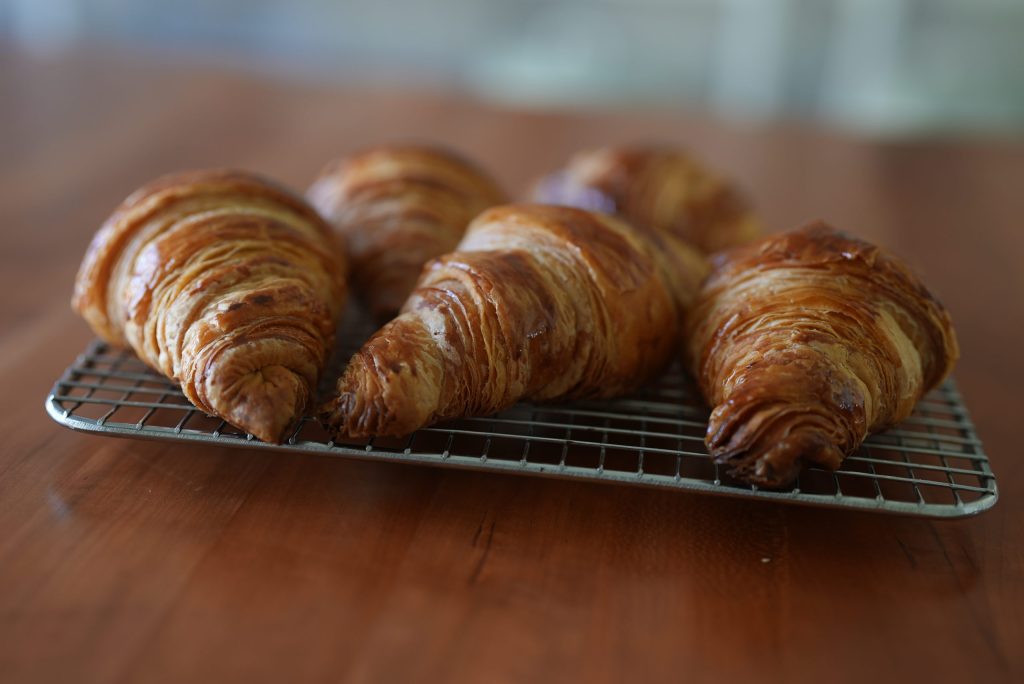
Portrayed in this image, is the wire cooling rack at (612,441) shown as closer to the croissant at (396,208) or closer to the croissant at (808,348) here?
the croissant at (808,348)

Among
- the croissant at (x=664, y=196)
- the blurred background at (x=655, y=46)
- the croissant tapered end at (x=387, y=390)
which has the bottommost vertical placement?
the blurred background at (x=655, y=46)

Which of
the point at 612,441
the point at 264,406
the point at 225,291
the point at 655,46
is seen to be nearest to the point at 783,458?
the point at 612,441

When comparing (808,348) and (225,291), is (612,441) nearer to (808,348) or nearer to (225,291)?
(808,348)

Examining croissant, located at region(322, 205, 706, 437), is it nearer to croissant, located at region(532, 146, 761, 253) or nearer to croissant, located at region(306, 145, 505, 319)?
croissant, located at region(306, 145, 505, 319)

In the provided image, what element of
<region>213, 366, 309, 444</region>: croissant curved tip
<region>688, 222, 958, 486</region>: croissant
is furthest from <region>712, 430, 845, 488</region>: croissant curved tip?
<region>213, 366, 309, 444</region>: croissant curved tip

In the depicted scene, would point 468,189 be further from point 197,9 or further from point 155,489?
point 197,9

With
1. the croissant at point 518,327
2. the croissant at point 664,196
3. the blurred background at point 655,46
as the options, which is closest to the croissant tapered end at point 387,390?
the croissant at point 518,327

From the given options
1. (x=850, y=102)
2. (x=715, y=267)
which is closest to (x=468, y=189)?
(x=715, y=267)
